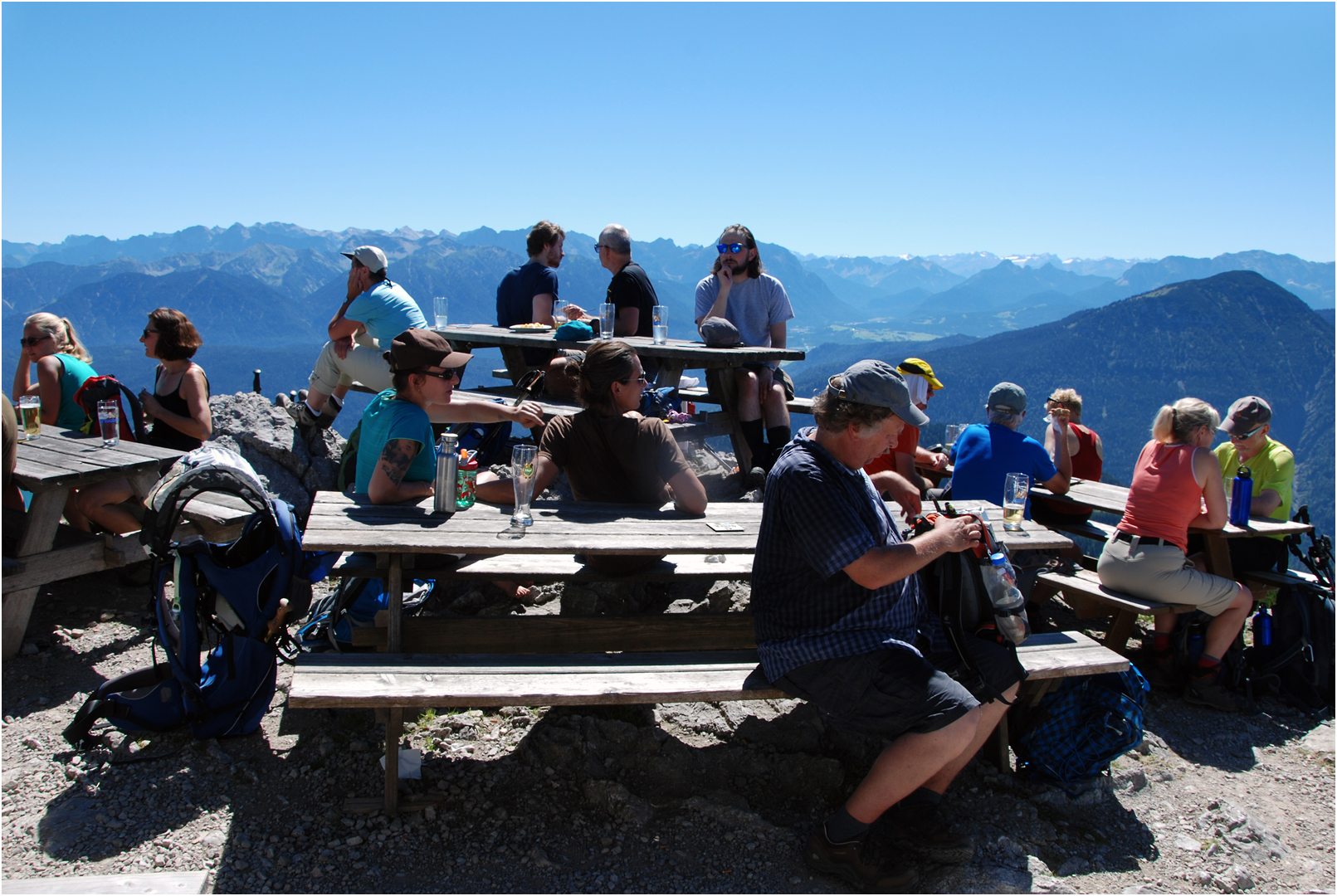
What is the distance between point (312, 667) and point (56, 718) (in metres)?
1.69

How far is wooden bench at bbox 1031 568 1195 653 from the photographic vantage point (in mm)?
4383

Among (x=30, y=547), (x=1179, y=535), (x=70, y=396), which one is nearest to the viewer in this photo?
(x=30, y=547)

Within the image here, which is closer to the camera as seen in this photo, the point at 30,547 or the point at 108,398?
the point at 30,547

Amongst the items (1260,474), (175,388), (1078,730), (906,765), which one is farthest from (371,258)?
(1260,474)

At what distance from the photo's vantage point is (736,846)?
110 inches

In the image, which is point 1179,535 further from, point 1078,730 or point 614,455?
point 614,455

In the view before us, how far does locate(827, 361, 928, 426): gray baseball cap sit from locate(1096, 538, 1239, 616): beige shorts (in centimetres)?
255

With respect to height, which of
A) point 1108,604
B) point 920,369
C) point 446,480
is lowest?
point 1108,604

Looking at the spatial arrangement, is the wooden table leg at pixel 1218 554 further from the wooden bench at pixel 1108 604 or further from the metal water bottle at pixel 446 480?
the metal water bottle at pixel 446 480

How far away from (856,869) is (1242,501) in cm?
382

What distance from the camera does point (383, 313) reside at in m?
6.29

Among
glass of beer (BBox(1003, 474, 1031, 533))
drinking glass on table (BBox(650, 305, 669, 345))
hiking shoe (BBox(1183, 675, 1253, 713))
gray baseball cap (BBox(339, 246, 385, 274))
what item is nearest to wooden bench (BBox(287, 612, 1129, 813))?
glass of beer (BBox(1003, 474, 1031, 533))

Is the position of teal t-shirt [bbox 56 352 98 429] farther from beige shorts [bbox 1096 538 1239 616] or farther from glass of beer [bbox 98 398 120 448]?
beige shorts [bbox 1096 538 1239 616]

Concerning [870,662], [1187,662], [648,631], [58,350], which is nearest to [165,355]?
[58,350]
